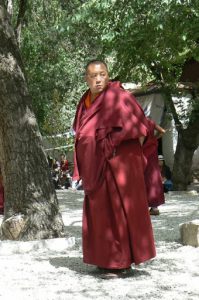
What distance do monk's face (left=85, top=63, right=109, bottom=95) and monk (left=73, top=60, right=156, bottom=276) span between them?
0.32 ft

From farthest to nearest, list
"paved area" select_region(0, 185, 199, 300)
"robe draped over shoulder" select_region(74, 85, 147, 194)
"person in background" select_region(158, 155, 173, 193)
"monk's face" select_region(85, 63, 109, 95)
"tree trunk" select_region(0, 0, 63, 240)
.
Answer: "person in background" select_region(158, 155, 173, 193), "tree trunk" select_region(0, 0, 63, 240), "monk's face" select_region(85, 63, 109, 95), "robe draped over shoulder" select_region(74, 85, 147, 194), "paved area" select_region(0, 185, 199, 300)

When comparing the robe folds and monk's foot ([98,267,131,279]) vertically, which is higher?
the robe folds

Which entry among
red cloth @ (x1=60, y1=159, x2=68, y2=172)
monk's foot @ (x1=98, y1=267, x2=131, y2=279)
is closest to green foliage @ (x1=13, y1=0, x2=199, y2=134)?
red cloth @ (x1=60, y1=159, x2=68, y2=172)

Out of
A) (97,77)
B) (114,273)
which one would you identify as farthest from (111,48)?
(114,273)

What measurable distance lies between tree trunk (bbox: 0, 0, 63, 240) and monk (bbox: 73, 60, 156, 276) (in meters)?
1.80

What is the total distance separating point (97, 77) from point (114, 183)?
0.85 m

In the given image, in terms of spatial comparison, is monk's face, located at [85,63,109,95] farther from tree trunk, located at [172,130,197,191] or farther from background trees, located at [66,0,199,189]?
tree trunk, located at [172,130,197,191]

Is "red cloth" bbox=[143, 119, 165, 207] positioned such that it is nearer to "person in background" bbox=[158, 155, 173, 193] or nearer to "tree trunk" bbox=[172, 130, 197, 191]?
"person in background" bbox=[158, 155, 173, 193]

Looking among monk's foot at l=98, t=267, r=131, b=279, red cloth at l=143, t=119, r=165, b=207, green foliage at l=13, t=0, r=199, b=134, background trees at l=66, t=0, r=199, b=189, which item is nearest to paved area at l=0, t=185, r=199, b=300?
monk's foot at l=98, t=267, r=131, b=279

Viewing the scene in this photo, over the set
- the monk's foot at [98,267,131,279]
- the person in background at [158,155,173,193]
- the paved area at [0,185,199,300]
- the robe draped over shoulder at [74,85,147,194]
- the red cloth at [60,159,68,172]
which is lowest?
the paved area at [0,185,199,300]

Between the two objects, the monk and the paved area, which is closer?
the paved area

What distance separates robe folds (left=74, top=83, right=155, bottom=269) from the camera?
14.3 feet

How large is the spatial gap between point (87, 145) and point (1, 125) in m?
2.12

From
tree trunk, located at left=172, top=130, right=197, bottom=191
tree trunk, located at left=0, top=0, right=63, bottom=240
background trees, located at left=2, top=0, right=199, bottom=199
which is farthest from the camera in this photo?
tree trunk, located at left=172, top=130, right=197, bottom=191
